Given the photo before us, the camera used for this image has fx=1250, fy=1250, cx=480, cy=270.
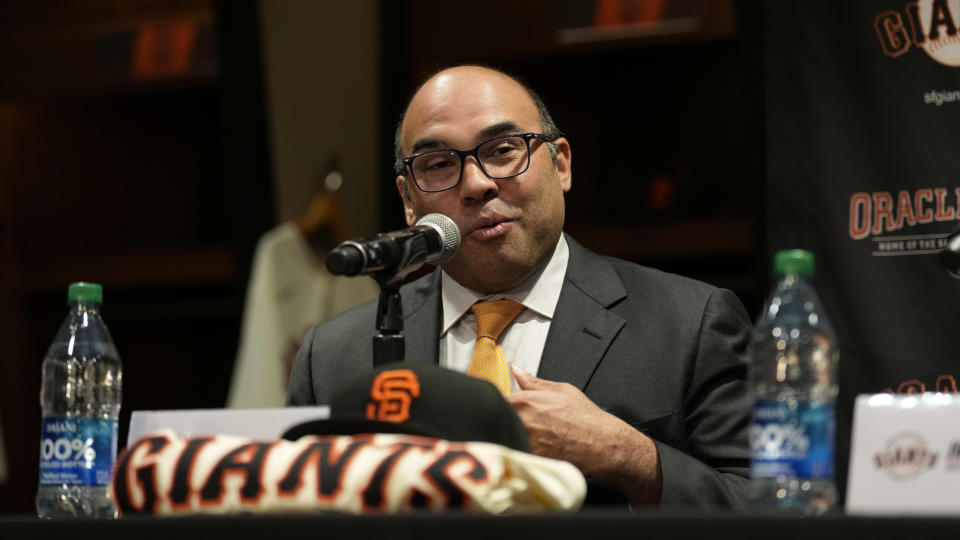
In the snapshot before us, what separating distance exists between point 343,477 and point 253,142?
2.83m

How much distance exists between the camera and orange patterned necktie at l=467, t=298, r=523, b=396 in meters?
2.12

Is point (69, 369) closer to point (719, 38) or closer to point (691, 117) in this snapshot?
point (719, 38)

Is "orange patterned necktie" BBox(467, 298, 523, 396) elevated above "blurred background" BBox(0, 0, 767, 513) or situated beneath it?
situated beneath

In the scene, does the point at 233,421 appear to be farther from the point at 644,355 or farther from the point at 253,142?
the point at 253,142

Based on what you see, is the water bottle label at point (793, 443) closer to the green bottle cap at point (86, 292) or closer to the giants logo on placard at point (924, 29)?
the green bottle cap at point (86, 292)

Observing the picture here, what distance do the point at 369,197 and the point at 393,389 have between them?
255cm

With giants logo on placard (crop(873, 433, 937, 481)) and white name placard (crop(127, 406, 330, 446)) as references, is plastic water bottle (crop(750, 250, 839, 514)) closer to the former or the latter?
giants logo on placard (crop(873, 433, 937, 481))

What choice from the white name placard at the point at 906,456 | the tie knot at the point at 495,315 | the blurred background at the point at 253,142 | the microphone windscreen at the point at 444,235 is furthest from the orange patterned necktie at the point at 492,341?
the blurred background at the point at 253,142

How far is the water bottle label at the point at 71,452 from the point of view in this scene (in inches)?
65.1

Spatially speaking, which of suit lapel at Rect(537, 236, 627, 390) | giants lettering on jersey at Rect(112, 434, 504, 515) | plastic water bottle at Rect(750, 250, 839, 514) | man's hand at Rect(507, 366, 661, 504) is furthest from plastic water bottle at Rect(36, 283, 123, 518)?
plastic water bottle at Rect(750, 250, 839, 514)

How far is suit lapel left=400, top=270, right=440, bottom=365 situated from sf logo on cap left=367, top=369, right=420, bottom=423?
0.84 metres

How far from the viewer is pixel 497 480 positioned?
121 centimetres

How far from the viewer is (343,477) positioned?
1.21 metres

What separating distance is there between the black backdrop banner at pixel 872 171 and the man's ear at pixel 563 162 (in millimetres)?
397
